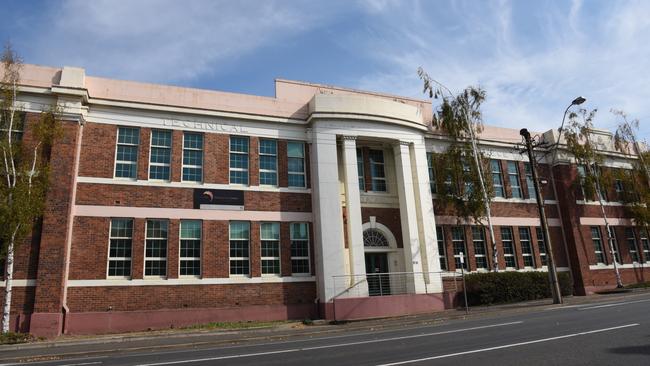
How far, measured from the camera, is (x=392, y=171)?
24062mm

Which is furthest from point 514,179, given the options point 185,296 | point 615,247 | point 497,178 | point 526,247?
point 185,296

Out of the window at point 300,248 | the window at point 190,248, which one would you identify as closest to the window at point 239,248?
the window at point 190,248

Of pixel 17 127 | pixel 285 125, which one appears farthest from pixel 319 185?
pixel 17 127

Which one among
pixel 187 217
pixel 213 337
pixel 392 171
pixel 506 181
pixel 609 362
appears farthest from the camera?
pixel 506 181

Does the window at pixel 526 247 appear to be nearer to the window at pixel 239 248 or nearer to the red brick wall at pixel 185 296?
the red brick wall at pixel 185 296

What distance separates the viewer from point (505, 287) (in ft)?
75.7

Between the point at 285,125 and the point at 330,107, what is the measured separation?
2.30 meters

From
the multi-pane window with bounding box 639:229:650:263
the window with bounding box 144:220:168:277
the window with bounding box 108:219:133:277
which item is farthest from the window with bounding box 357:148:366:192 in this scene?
the multi-pane window with bounding box 639:229:650:263

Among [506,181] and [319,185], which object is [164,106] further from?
[506,181]

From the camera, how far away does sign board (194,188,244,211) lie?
19.8m

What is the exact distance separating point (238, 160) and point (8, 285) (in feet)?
31.8

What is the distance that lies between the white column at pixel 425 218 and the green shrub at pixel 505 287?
2.03 m

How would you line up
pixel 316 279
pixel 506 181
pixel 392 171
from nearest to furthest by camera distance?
pixel 316 279 < pixel 392 171 < pixel 506 181

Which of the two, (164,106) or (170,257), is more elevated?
(164,106)
